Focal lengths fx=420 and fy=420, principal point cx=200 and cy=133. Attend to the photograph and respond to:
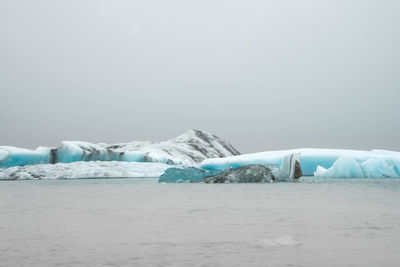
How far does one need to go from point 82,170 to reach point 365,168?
92.3 feet

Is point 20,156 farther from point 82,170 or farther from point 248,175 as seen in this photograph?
point 248,175

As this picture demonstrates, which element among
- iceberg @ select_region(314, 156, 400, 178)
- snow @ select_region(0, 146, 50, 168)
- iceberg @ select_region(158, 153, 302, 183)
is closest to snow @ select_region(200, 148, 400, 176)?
iceberg @ select_region(314, 156, 400, 178)

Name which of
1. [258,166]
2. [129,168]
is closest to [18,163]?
[129,168]

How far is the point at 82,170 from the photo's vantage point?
44625 mm

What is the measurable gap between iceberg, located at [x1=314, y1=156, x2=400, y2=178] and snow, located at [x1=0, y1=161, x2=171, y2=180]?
71.6 feet

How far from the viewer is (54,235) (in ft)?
19.1

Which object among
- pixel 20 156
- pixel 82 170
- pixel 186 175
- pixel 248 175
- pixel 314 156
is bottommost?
pixel 248 175

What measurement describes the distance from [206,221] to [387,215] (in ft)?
11.6

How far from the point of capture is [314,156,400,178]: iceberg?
31.2 metres

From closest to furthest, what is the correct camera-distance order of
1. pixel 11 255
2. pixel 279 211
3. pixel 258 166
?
pixel 11 255 → pixel 279 211 → pixel 258 166

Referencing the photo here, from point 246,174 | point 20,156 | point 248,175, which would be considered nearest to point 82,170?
point 20,156

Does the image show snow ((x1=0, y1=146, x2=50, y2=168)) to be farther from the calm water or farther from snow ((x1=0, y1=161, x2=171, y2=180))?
the calm water

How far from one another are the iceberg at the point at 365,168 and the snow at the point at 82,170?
21.8m

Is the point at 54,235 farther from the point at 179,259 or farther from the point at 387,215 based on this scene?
the point at 387,215
